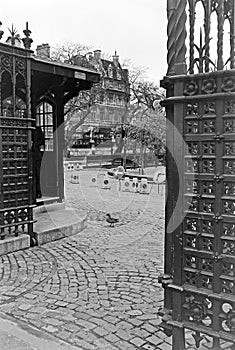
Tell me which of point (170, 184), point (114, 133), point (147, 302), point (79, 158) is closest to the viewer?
point (170, 184)

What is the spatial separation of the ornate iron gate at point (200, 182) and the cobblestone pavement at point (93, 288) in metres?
0.65

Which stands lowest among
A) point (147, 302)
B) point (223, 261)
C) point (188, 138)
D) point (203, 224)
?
point (147, 302)

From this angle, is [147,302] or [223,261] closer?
[223,261]

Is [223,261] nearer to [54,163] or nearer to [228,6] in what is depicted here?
[228,6]

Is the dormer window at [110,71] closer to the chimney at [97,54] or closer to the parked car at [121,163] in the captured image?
the chimney at [97,54]

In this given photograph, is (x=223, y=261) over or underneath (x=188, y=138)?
underneath

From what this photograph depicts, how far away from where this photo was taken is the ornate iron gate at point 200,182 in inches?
96.1

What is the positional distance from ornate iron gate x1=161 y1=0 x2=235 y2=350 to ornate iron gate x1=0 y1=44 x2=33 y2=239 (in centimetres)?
359

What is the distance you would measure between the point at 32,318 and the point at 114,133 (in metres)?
25.4

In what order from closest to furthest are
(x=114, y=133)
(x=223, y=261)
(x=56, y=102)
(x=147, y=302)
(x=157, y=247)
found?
(x=223, y=261) → (x=147, y=302) → (x=157, y=247) → (x=56, y=102) → (x=114, y=133)

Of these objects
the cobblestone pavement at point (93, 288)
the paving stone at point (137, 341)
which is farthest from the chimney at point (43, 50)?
the paving stone at point (137, 341)

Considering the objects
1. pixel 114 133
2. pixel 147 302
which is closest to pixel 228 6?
pixel 147 302

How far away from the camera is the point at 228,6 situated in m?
2.55

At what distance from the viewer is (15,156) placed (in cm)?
589
